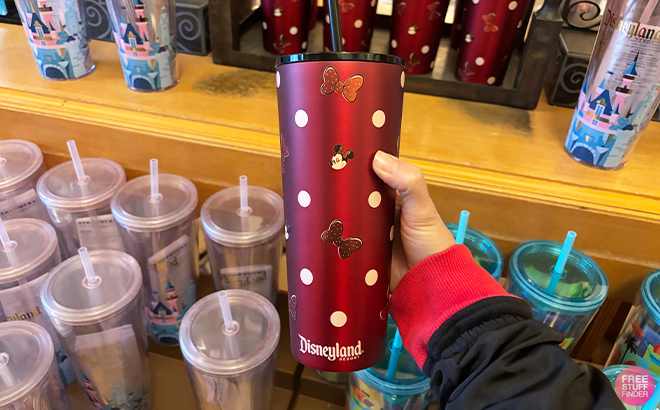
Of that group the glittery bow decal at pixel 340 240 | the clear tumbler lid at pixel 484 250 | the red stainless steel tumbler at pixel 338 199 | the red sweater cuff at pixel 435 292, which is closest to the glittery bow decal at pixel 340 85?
the red stainless steel tumbler at pixel 338 199

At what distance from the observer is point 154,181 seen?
67 centimetres

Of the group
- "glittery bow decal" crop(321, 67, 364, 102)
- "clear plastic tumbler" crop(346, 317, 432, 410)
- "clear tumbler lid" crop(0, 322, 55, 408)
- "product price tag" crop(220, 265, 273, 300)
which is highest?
"glittery bow decal" crop(321, 67, 364, 102)

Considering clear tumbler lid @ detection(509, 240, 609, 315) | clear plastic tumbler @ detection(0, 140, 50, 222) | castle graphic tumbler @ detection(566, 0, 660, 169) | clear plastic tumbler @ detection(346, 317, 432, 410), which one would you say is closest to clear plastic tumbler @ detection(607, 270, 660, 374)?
clear tumbler lid @ detection(509, 240, 609, 315)

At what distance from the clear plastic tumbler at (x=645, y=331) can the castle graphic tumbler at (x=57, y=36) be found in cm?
92

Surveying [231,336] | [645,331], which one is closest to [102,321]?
[231,336]

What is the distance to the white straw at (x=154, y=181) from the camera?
0.65 metres

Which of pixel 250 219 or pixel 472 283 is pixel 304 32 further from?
pixel 472 283

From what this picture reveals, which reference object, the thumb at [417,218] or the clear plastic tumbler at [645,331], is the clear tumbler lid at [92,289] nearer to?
the thumb at [417,218]

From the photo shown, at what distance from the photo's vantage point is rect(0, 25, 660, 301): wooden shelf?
62cm

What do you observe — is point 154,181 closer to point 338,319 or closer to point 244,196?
point 244,196

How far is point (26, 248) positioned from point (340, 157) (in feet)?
1.62

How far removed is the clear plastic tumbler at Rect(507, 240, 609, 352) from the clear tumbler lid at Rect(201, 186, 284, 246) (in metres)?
0.34

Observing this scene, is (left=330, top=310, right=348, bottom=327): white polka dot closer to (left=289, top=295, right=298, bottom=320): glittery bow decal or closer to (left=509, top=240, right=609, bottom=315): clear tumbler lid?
(left=289, top=295, right=298, bottom=320): glittery bow decal

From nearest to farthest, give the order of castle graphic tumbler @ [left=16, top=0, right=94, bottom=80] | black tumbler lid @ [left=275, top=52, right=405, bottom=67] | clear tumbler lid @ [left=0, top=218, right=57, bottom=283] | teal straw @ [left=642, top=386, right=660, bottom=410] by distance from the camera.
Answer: black tumbler lid @ [left=275, top=52, right=405, bottom=67]
teal straw @ [left=642, top=386, right=660, bottom=410]
clear tumbler lid @ [left=0, top=218, right=57, bottom=283]
castle graphic tumbler @ [left=16, top=0, right=94, bottom=80]
